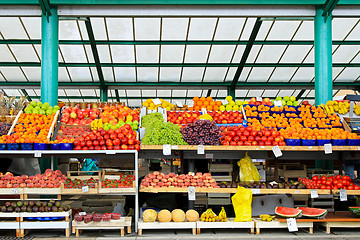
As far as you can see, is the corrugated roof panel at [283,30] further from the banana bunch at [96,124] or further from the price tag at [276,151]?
the banana bunch at [96,124]

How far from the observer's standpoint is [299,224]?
215 inches

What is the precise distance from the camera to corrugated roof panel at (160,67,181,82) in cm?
1370

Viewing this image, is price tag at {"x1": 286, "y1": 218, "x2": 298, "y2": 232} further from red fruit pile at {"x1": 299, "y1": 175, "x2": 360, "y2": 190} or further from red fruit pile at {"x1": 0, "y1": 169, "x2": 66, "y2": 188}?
red fruit pile at {"x1": 0, "y1": 169, "x2": 66, "y2": 188}

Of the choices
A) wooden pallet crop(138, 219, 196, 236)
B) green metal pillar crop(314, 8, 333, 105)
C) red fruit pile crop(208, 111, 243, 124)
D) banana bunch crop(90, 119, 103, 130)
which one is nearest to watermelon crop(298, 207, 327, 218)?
wooden pallet crop(138, 219, 196, 236)

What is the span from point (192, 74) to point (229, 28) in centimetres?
295

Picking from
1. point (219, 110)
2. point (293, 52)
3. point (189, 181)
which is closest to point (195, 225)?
point (189, 181)

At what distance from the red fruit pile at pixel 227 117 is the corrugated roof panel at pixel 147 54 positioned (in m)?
5.58

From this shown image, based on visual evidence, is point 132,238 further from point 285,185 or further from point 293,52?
point 293,52

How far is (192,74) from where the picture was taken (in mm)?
14047

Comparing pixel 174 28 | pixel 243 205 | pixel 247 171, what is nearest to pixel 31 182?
pixel 243 205

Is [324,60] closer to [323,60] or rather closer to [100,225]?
[323,60]

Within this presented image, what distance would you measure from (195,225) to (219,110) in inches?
142

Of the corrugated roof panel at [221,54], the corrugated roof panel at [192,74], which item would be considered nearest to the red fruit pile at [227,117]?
the corrugated roof panel at [221,54]

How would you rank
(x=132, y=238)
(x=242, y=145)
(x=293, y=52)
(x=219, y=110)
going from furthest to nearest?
(x=293, y=52) < (x=219, y=110) < (x=242, y=145) < (x=132, y=238)
